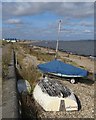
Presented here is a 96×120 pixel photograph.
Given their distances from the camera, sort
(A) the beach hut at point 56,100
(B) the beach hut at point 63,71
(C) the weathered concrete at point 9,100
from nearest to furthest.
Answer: (C) the weathered concrete at point 9,100, (A) the beach hut at point 56,100, (B) the beach hut at point 63,71

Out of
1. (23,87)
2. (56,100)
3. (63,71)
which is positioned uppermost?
(63,71)

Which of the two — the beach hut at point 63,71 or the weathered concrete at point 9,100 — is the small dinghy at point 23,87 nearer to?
the weathered concrete at point 9,100

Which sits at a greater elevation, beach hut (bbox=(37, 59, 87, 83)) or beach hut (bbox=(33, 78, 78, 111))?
beach hut (bbox=(37, 59, 87, 83))

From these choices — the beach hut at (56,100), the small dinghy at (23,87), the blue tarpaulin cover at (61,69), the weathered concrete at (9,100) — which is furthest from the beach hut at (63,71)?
the beach hut at (56,100)

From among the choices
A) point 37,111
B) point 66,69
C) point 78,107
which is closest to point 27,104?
point 37,111

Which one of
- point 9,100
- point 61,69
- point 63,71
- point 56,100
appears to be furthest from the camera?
point 61,69

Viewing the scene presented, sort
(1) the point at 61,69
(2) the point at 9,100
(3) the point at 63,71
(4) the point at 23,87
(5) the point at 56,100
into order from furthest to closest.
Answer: (1) the point at 61,69
(3) the point at 63,71
(4) the point at 23,87
(5) the point at 56,100
(2) the point at 9,100

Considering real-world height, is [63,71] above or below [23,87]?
above

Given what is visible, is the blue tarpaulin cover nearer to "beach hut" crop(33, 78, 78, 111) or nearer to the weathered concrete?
the weathered concrete

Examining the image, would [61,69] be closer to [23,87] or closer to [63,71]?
[63,71]

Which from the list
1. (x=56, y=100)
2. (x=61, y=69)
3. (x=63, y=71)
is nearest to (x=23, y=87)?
(x=56, y=100)

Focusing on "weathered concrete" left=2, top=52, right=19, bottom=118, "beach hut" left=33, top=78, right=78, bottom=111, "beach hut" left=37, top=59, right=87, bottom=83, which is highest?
"beach hut" left=37, top=59, right=87, bottom=83

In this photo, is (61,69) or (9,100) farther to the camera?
(61,69)

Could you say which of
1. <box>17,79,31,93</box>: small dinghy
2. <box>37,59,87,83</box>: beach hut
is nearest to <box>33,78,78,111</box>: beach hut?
<box>17,79,31,93</box>: small dinghy
